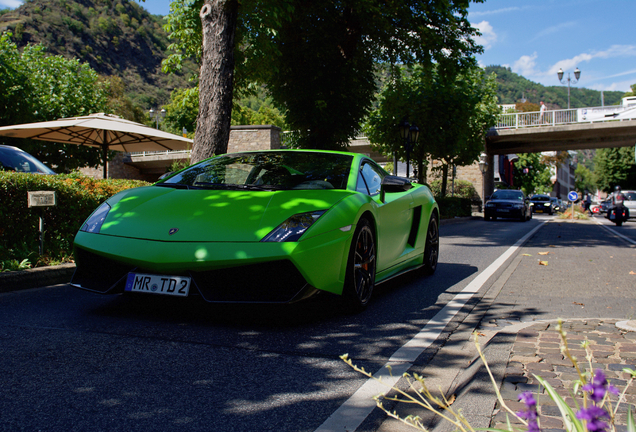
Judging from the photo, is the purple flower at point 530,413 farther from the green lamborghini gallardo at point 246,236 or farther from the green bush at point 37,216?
the green bush at point 37,216

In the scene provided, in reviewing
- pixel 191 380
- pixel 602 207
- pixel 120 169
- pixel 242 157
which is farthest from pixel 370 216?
pixel 120 169

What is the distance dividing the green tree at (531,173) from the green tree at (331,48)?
167ft

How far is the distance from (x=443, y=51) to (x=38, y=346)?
60.7 ft

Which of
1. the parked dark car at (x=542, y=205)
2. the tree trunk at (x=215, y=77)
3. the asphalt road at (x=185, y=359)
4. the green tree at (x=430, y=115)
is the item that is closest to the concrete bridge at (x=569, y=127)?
the parked dark car at (x=542, y=205)

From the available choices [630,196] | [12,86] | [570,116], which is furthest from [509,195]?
[12,86]

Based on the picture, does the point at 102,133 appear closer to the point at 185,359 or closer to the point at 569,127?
the point at 185,359

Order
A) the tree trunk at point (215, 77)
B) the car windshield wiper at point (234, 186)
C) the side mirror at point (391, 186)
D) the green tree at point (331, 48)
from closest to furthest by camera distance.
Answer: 1. the car windshield wiper at point (234, 186)
2. the side mirror at point (391, 186)
3. the tree trunk at point (215, 77)
4. the green tree at point (331, 48)

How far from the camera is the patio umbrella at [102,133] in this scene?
1254 cm

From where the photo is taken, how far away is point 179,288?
3.66 m

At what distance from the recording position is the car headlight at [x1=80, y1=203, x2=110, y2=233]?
13.6 ft

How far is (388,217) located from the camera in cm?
512

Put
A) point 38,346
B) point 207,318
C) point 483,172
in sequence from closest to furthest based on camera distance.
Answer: point 38,346, point 207,318, point 483,172

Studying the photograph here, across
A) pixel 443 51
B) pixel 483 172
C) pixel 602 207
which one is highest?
pixel 443 51

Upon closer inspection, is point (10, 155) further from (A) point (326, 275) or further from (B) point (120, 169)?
(B) point (120, 169)
